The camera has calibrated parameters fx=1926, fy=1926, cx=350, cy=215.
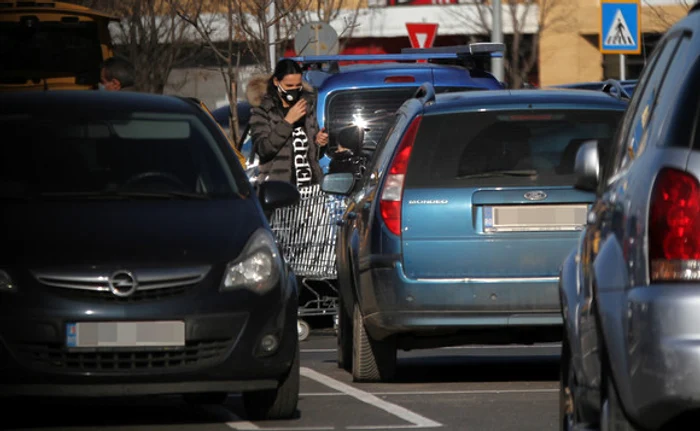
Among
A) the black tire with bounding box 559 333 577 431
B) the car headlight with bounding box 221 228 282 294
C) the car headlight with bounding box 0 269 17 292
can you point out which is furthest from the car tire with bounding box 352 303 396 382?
the black tire with bounding box 559 333 577 431

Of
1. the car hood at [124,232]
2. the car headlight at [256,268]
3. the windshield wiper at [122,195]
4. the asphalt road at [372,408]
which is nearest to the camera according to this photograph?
the car hood at [124,232]

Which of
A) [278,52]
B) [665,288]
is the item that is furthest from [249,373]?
[278,52]

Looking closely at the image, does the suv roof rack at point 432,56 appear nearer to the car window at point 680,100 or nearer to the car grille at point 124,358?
the car grille at point 124,358

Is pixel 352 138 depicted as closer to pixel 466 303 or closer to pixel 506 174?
pixel 506 174

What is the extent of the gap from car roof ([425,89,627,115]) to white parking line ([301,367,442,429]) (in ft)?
5.00

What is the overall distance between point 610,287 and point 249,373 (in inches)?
119

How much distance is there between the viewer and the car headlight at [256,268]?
8320mm

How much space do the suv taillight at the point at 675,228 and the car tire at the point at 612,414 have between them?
417mm

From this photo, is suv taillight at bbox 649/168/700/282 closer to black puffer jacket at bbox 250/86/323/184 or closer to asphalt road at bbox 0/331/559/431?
asphalt road at bbox 0/331/559/431

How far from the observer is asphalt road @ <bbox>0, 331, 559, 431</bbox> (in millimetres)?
8547

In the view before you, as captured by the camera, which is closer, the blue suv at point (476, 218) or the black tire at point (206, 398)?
the black tire at point (206, 398)

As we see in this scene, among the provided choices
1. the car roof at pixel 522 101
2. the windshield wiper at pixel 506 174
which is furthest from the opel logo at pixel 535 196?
the car roof at pixel 522 101

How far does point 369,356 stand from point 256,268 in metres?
2.13

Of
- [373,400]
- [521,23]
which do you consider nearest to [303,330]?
[373,400]
